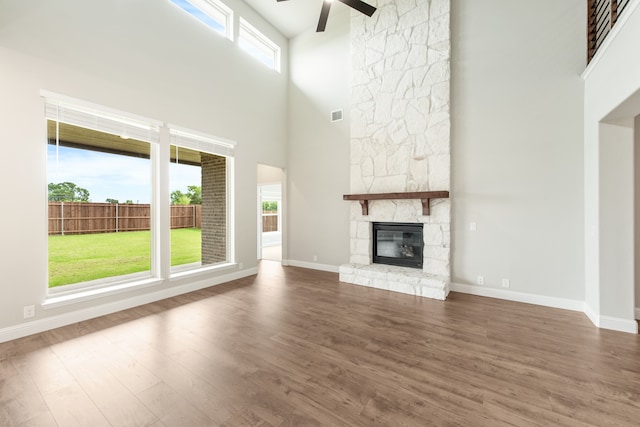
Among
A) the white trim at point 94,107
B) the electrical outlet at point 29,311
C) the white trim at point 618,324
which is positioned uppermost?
the white trim at point 94,107

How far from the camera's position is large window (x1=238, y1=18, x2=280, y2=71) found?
211 inches

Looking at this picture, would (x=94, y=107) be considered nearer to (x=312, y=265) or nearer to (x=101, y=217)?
(x=101, y=217)

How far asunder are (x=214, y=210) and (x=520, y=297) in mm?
5350

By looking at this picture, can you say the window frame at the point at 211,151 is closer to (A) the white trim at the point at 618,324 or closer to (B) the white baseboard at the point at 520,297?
(B) the white baseboard at the point at 520,297

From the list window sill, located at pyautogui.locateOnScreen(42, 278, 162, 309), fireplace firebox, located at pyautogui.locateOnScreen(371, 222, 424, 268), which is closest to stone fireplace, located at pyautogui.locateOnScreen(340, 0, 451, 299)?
fireplace firebox, located at pyautogui.locateOnScreen(371, 222, 424, 268)

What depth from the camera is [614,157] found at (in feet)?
9.67

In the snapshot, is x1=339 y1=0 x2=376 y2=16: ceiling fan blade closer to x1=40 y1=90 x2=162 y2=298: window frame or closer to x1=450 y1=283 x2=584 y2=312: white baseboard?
x1=40 y1=90 x2=162 y2=298: window frame

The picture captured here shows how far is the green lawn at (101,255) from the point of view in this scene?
3180 millimetres

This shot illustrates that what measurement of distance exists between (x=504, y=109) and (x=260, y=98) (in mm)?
4476

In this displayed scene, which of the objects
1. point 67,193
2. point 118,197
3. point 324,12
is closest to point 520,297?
point 324,12

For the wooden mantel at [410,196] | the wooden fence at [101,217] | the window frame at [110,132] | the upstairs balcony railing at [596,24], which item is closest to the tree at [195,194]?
the wooden fence at [101,217]

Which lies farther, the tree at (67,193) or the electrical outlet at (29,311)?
the tree at (67,193)

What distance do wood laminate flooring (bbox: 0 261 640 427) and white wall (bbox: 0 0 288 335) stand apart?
97cm

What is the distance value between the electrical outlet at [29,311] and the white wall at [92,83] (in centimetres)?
4
